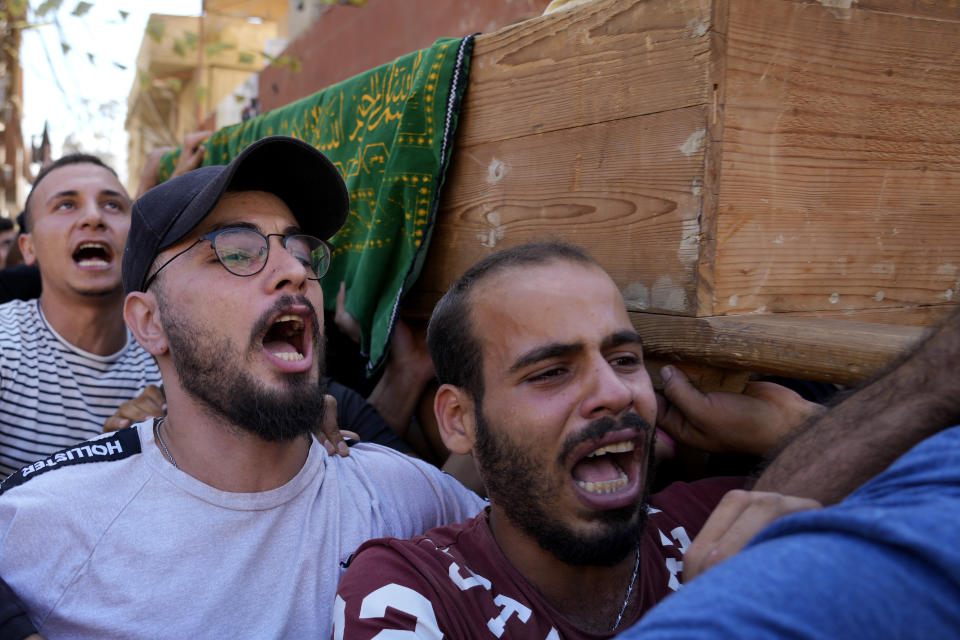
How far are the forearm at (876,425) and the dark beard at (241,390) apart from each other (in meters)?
1.19

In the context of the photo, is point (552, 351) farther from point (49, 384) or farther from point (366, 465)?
point (49, 384)

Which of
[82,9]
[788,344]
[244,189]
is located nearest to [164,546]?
[244,189]

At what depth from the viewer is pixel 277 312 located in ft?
6.94

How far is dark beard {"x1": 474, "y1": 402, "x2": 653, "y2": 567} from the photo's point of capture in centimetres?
161

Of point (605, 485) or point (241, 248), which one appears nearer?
point (605, 485)

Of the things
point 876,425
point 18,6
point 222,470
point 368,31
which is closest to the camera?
point 876,425

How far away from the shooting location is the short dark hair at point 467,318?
6.00 ft

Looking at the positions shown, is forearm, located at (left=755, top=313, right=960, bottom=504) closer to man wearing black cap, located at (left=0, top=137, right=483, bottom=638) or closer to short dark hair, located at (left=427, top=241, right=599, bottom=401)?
short dark hair, located at (left=427, top=241, right=599, bottom=401)

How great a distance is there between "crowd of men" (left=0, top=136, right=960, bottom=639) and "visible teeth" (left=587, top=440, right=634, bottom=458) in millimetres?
Answer: 16

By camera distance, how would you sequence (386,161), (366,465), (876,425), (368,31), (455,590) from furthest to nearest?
(368,31)
(386,161)
(366,465)
(455,590)
(876,425)

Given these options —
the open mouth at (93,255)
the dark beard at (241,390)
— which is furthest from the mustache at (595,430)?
the open mouth at (93,255)

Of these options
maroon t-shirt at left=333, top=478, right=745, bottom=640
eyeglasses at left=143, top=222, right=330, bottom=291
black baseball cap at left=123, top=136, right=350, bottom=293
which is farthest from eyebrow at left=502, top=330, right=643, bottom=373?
black baseball cap at left=123, top=136, right=350, bottom=293

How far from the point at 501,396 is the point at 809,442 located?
0.66m

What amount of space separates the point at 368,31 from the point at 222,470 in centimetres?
459
